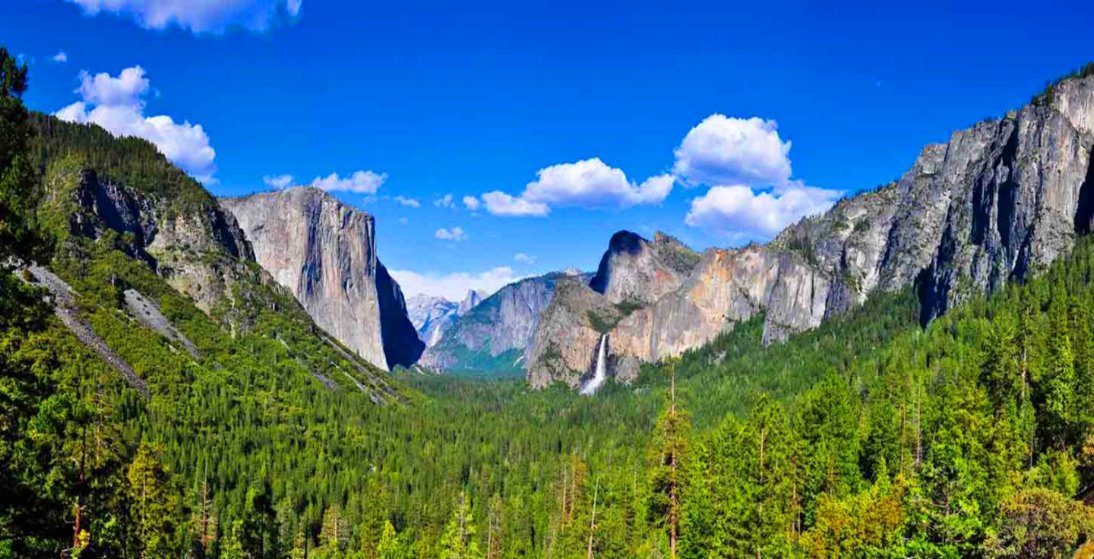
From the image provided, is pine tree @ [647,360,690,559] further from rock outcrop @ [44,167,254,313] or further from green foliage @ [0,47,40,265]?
rock outcrop @ [44,167,254,313]

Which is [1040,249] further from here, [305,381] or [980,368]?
[305,381]

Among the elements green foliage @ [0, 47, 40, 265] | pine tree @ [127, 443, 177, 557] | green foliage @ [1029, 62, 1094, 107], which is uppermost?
green foliage @ [1029, 62, 1094, 107]

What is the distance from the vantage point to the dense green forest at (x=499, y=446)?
75.7 feet

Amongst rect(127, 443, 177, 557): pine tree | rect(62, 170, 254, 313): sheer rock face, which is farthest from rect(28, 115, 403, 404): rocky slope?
rect(127, 443, 177, 557): pine tree

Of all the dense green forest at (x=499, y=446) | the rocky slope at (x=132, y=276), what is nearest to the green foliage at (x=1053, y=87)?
the dense green forest at (x=499, y=446)

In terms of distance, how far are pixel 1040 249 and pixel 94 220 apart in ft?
660

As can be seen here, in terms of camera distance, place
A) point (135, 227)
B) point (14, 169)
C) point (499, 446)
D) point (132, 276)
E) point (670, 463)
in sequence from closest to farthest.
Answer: point (14, 169) < point (670, 463) < point (499, 446) < point (132, 276) < point (135, 227)

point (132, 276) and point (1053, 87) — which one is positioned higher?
point (1053, 87)

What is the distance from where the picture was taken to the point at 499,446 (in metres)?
149

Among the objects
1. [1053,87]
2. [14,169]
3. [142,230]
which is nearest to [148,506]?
[14,169]

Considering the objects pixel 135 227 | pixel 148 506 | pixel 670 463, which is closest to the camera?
pixel 670 463

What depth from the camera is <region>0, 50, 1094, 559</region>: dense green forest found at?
23078mm

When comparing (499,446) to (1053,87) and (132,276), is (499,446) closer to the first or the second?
(132,276)

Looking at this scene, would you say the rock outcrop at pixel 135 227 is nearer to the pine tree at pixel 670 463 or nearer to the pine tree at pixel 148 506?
the pine tree at pixel 148 506
